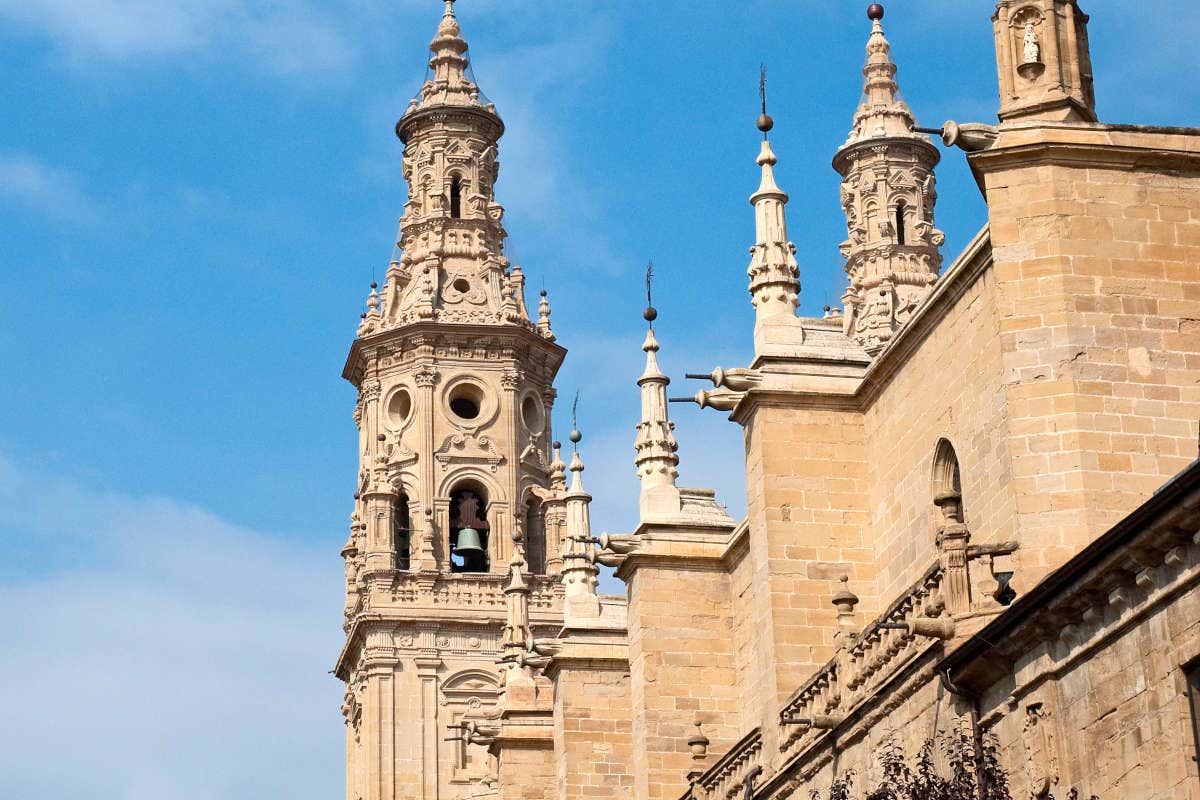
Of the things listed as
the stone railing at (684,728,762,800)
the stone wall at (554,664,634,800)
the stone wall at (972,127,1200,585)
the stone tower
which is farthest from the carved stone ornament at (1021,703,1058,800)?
the stone tower

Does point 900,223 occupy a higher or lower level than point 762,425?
higher

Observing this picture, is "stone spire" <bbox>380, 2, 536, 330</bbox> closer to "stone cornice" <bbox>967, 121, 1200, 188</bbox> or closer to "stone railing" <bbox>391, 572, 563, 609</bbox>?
"stone railing" <bbox>391, 572, 563, 609</bbox>

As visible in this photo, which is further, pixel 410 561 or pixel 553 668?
pixel 410 561

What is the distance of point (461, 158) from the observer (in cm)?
7625

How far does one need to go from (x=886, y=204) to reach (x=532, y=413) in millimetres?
20013

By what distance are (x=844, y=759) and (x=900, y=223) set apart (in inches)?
1229

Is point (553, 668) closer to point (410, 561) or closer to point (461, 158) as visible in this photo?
point (410, 561)

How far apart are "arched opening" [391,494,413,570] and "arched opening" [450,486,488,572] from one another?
3.89 ft

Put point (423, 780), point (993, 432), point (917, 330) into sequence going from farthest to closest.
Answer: point (423, 780)
point (917, 330)
point (993, 432)

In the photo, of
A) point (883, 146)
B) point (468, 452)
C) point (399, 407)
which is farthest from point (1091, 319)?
point (399, 407)

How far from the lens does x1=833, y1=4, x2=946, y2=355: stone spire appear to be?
57.8 meters

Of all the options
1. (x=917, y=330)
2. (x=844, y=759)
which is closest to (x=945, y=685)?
(x=844, y=759)

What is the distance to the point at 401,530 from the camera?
7319 cm

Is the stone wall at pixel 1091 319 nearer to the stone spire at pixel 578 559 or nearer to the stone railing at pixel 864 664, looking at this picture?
the stone railing at pixel 864 664
